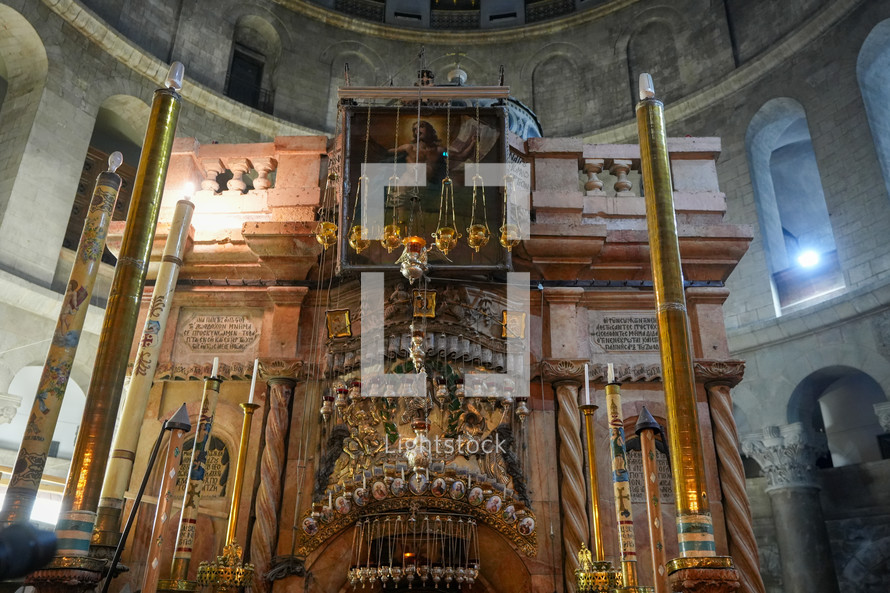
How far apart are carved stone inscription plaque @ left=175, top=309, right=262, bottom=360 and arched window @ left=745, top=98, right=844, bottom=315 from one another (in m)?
10.6

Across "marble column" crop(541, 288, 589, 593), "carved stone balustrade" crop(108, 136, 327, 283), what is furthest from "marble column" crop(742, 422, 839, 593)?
"carved stone balustrade" crop(108, 136, 327, 283)

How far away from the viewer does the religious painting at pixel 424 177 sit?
8.55 meters

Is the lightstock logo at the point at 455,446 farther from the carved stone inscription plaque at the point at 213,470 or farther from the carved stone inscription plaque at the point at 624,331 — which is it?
the carved stone inscription plaque at the point at 213,470

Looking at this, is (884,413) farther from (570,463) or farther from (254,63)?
(254,63)

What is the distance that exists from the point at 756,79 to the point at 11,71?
50.6ft

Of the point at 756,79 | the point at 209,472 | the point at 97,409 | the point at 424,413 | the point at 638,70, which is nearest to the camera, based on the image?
the point at 97,409

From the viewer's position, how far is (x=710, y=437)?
27.2ft

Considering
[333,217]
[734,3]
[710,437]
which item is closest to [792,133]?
[734,3]

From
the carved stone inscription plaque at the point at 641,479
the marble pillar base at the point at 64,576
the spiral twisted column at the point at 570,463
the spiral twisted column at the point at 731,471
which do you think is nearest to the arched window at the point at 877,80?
the spiral twisted column at the point at 731,471

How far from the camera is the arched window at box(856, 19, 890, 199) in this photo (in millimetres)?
13742

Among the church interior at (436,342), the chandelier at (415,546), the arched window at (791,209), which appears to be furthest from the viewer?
the arched window at (791,209)

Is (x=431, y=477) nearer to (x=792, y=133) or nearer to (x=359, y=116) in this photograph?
(x=359, y=116)

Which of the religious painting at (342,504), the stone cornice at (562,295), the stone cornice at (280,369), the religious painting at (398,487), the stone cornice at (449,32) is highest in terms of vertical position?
the stone cornice at (449,32)

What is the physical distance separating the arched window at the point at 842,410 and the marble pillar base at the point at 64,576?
1244 centimetres
